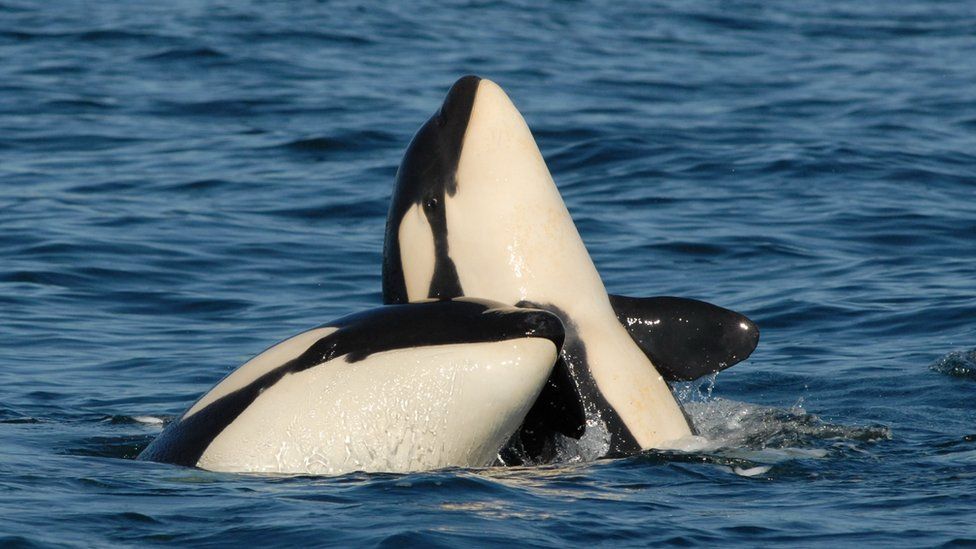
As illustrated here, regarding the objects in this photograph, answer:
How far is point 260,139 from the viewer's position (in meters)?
24.2

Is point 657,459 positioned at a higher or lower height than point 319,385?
lower

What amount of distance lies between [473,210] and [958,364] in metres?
5.12

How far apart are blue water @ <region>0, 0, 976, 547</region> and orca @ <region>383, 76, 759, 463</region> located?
460mm

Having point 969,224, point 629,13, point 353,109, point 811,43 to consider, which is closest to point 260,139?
point 353,109

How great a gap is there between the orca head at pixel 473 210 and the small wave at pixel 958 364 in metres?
4.30

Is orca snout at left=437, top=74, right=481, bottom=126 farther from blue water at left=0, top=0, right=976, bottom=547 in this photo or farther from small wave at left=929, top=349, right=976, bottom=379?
small wave at left=929, top=349, right=976, bottom=379

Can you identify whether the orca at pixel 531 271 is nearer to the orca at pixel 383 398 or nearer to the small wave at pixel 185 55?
the orca at pixel 383 398

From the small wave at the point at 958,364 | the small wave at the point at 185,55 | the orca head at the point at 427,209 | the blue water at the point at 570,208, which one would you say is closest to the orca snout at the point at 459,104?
the orca head at the point at 427,209

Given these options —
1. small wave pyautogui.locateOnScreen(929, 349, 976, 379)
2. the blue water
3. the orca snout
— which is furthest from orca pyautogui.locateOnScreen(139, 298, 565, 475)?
small wave pyautogui.locateOnScreen(929, 349, 976, 379)

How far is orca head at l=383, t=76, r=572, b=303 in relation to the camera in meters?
9.85

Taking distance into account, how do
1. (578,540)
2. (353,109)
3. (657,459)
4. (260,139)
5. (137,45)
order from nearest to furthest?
1. (578,540)
2. (657,459)
3. (260,139)
4. (353,109)
5. (137,45)

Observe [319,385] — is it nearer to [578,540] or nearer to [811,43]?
[578,540]

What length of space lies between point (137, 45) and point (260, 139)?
26.1ft

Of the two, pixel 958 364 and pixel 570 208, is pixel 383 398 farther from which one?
pixel 570 208
